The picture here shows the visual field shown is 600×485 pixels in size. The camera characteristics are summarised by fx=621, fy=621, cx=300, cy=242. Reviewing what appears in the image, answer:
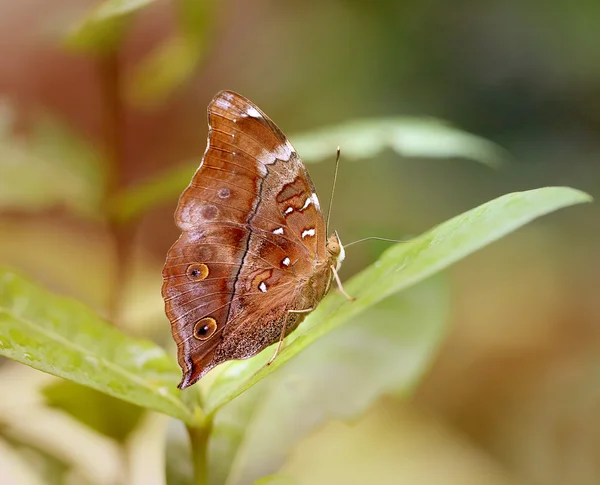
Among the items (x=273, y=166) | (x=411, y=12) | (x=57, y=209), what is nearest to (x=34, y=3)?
(x=57, y=209)

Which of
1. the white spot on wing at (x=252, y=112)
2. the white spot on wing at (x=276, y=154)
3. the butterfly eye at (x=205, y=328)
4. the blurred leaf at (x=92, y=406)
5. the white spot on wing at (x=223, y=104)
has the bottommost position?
the blurred leaf at (x=92, y=406)

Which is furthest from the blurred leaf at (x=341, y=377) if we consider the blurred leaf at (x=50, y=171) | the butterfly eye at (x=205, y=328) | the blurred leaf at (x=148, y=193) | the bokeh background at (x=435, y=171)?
the bokeh background at (x=435, y=171)

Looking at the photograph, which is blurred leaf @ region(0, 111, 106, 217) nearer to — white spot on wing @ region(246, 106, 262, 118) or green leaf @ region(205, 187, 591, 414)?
white spot on wing @ region(246, 106, 262, 118)

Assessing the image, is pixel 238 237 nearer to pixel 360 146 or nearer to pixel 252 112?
pixel 252 112

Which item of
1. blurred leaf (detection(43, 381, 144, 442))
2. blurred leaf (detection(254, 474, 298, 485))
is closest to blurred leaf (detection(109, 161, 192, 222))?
blurred leaf (detection(43, 381, 144, 442))

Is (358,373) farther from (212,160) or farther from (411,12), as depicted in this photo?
(411,12)

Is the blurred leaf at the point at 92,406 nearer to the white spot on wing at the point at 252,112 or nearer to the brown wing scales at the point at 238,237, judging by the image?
the brown wing scales at the point at 238,237
